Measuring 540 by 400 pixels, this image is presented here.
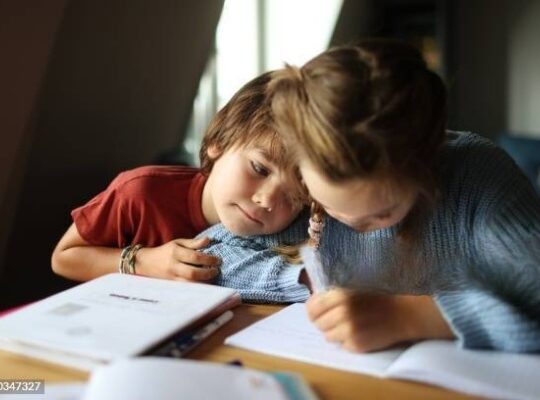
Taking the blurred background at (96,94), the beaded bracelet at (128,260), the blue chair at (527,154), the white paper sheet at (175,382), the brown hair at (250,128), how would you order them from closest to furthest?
the white paper sheet at (175,382) < the brown hair at (250,128) < the beaded bracelet at (128,260) < the blurred background at (96,94) < the blue chair at (527,154)

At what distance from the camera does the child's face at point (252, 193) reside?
0.85 metres

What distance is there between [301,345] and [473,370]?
7.2 inches

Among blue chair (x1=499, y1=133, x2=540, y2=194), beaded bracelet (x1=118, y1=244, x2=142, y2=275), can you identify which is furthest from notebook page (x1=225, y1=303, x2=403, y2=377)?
blue chair (x1=499, y1=133, x2=540, y2=194)

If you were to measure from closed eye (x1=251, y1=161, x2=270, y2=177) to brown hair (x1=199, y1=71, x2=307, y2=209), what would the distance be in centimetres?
3

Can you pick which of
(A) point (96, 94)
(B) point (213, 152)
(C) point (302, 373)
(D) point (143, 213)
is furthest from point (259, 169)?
(A) point (96, 94)

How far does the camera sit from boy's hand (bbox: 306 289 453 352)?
2.11 ft

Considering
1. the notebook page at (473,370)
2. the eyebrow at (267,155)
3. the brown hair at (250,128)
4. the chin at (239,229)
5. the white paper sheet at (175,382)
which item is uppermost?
the brown hair at (250,128)

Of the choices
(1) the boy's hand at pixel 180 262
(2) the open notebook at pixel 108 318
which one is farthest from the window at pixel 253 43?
(2) the open notebook at pixel 108 318

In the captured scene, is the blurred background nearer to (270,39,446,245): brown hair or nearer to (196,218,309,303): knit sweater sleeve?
(270,39,446,245): brown hair

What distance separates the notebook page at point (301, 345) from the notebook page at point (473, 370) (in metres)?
0.03

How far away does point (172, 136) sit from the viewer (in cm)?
174

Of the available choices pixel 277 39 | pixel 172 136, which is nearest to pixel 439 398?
pixel 172 136

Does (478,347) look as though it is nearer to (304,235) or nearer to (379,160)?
(379,160)

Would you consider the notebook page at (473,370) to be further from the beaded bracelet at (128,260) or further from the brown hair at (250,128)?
the beaded bracelet at (128,260)
